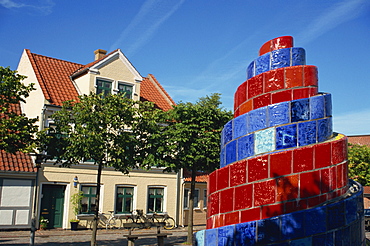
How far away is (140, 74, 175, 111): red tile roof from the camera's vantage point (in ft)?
98.1

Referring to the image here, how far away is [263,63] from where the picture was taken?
8867 mm

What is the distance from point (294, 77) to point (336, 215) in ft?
8.81

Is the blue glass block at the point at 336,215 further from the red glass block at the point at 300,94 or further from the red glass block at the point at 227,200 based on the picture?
the red glass block at the point at 300,94

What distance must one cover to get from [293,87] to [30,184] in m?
18.1

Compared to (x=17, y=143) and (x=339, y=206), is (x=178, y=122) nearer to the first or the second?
(x=17, y=143)

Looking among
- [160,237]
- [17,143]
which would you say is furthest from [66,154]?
Result: [160,237]

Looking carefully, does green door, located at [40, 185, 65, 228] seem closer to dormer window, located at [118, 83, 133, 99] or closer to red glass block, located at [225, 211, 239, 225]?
dormer window, located at [118, 83, 133, 99]

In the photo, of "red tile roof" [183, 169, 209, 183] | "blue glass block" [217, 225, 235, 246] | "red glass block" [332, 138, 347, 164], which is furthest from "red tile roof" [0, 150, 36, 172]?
"red glass block" [332, 138, 347, 164]

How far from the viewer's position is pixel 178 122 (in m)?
19.2

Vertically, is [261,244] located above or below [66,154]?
below

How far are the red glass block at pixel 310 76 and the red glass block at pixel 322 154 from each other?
1343 mm

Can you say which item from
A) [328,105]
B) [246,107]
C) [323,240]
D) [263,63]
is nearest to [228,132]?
[246,107]

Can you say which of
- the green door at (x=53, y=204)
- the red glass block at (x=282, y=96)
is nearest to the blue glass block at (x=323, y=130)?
the red glass block at (x=282, y=96)

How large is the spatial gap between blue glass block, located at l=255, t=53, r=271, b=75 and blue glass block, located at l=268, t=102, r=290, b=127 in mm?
1081
